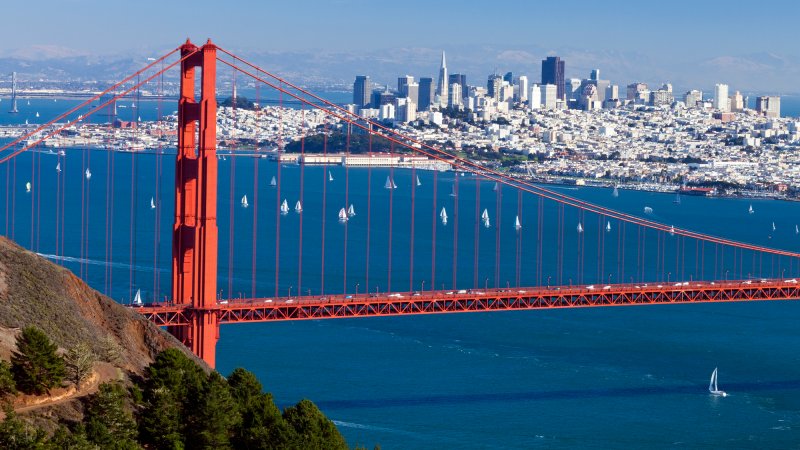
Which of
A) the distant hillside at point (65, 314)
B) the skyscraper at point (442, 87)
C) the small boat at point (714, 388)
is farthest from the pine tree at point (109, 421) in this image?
the skyscraper at point (442, 87)

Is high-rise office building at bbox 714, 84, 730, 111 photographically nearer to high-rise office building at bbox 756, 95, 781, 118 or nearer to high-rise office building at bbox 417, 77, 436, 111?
high-rise office building at bbox 756, 95, 781, 118

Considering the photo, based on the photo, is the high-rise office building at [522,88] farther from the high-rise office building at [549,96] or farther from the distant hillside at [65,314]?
the distant hillside at [65,314]

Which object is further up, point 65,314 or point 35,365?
point 65,314

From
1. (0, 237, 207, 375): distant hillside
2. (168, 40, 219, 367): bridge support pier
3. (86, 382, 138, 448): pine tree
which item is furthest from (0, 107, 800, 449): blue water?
(86, 382, 138, 448): pine tree

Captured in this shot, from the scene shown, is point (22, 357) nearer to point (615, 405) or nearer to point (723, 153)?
point (615, 405)

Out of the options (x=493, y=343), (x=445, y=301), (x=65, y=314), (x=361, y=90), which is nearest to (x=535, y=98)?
(x=361, y=90)

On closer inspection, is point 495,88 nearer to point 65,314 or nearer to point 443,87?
point 443,87
